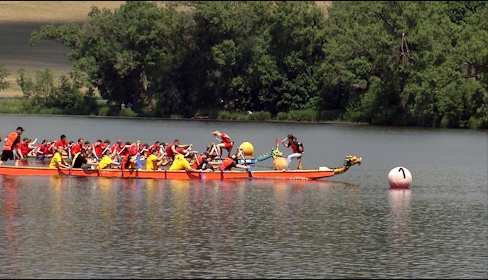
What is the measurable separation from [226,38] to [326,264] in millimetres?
83127

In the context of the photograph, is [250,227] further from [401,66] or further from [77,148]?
[401,66]

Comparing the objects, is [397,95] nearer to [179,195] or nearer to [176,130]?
[176,130]

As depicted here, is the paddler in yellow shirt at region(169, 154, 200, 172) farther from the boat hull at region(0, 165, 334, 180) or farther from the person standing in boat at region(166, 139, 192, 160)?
the person standing in boat at region(166, 139, 192, 160)

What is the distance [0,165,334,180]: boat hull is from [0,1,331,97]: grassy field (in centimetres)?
11891

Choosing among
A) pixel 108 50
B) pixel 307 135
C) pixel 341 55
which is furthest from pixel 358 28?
pixel 108 50

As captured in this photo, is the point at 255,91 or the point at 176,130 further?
the point at 255,91

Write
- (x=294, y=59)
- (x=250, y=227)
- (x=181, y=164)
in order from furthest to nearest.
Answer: (x=294, y=59) < (x=181, y=164) < (x=250, y=227)

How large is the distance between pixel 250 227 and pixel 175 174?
10919 millimetres

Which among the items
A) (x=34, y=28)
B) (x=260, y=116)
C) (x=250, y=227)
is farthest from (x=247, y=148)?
(x=34, y=28)

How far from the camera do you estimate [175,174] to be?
40344mm

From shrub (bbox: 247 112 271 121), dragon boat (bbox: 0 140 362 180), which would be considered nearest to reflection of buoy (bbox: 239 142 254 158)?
dragon boat (bbox: 0 140 362 180)

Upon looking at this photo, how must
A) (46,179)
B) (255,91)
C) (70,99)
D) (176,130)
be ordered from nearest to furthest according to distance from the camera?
(46,179)
(176,130)
(255,91)
(70,99)

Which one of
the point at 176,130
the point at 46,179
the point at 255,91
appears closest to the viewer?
the point at 46,179

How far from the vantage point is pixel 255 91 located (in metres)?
105
